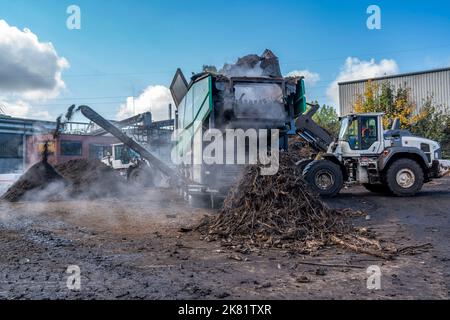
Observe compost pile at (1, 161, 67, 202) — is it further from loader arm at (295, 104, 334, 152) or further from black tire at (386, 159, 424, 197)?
black tire at (386, 159, 424, 197)

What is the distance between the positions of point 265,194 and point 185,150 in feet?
14.9

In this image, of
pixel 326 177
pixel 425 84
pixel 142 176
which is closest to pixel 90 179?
pixel 142 176

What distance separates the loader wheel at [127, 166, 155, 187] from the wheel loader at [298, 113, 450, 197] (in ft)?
25.1

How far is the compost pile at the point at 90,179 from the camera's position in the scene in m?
13.1

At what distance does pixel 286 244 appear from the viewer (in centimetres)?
576

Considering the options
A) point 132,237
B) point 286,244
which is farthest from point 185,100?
point 286,244

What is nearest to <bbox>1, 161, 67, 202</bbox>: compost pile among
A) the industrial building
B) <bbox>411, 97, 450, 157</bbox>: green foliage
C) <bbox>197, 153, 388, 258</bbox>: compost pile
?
<bbox>197, 153, 388, 258</bbox>: compost pile

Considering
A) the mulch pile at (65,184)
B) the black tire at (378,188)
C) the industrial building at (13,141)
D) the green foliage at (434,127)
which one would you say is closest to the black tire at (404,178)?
the black tire at (378,188)

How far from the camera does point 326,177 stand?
11367mm

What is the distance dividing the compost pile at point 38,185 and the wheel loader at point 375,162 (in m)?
7.90

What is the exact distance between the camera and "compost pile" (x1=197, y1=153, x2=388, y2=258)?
5824 mm

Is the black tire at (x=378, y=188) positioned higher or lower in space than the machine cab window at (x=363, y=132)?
lower

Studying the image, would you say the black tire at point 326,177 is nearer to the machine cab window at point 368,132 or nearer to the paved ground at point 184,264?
the machine cab window at point 368,132
